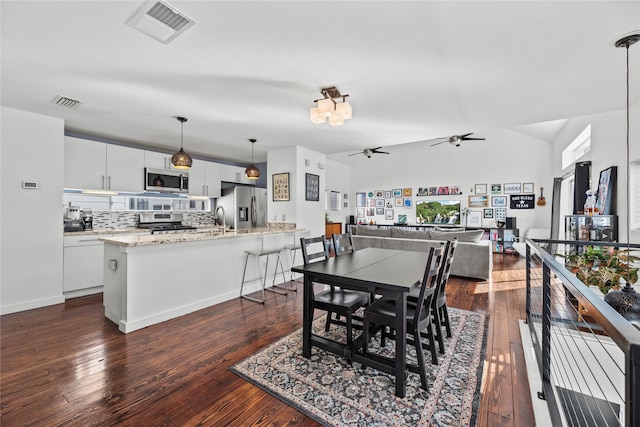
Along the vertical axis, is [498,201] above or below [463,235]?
above

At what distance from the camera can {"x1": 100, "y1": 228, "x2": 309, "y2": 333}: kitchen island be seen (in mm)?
2832

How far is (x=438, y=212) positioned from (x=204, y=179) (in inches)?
263

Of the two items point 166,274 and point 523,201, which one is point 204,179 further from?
point 523,201

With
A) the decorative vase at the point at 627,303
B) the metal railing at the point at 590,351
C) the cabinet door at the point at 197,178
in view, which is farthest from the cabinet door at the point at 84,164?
the decorative vase at the point at 627,303

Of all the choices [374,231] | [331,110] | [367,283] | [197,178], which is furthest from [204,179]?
[367,283]

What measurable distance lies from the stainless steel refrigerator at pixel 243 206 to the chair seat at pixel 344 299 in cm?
368

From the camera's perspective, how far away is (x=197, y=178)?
5.47m

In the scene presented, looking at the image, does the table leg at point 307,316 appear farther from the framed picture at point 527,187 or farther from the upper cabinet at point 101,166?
the framed picture at point 527,187

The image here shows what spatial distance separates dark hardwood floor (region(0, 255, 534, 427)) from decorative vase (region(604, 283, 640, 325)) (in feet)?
2.66

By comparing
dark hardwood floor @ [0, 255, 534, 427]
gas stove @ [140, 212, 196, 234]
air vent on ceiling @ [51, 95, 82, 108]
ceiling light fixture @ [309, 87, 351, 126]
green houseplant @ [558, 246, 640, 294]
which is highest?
air vent on ceiling @ [51, 95, 82, 108]

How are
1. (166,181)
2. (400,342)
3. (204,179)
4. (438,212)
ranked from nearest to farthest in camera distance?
(400,342)
(166,181)
(204,179)
(438,212)

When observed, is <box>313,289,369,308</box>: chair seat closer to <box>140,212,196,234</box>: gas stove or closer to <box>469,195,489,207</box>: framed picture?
<box>140,212,196,234</box>: gas stove

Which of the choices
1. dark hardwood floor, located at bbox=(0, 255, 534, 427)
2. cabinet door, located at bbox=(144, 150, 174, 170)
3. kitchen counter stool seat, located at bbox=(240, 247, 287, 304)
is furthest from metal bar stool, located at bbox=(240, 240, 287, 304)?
cabinet door, located at bbox=(144, 150, 174, 170)

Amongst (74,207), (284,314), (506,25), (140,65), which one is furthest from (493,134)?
(74,207)
